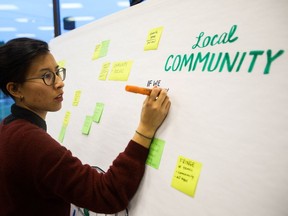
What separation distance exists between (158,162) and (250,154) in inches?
9.8

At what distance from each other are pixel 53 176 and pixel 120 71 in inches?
16.3

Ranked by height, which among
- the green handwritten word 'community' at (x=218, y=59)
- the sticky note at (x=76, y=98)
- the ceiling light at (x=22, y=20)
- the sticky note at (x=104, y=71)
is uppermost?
the ceiling light at (x=22, y=20)

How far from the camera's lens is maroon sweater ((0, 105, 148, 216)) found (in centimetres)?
66

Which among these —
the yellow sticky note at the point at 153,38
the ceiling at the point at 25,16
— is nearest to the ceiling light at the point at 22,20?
the ceiling at the point at 25,16

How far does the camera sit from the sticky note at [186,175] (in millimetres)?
559

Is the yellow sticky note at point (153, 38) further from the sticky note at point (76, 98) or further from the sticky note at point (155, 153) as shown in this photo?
the sticky note at point (76, 98)

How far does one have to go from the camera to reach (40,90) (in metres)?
0.81

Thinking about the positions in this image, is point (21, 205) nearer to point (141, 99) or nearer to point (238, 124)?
point (141, 99)

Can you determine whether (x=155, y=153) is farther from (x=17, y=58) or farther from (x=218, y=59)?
(x=17, y=58)

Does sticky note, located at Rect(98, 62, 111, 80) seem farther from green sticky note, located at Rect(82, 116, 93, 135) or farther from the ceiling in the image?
the ceiling

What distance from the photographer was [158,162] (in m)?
0.66

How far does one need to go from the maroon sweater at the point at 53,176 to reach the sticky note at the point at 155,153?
0.05ft

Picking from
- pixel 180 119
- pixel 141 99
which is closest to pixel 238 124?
pixel 180 119

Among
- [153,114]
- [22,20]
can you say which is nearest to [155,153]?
[153,114]
